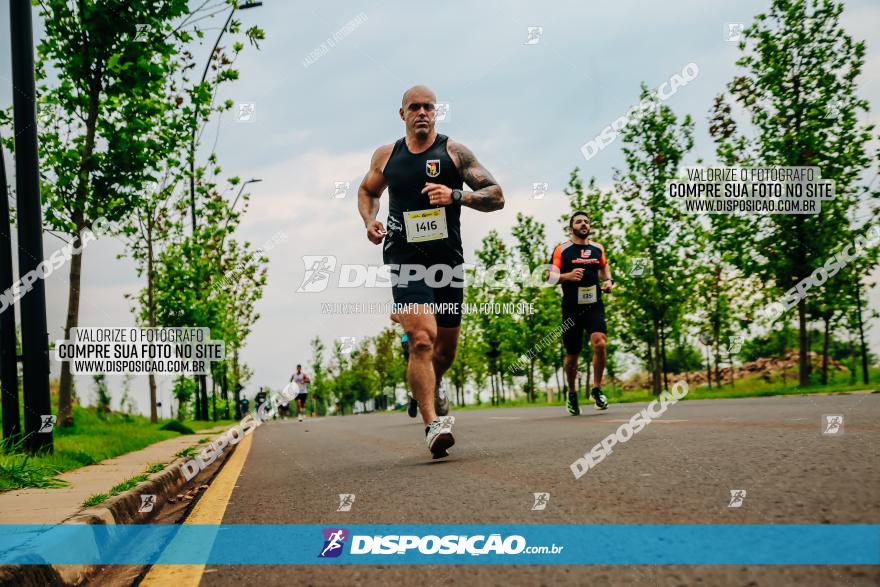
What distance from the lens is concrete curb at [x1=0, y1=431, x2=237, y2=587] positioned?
9.02 ft

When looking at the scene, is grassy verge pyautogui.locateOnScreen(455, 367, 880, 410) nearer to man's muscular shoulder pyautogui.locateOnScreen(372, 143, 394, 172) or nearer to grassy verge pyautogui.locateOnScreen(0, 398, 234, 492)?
man's muscular shoulder pyautogui.locateOnScreen(372, 143, 394, 172)

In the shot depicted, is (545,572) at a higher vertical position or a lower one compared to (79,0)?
lower

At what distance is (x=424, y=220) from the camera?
5820 millimetres

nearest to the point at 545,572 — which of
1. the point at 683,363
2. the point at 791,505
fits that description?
the point at 791,505

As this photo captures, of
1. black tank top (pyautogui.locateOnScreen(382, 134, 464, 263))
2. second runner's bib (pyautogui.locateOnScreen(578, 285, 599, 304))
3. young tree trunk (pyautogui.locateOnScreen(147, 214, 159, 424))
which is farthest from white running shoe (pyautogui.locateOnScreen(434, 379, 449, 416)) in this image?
young tree trunk (pyautogui.locateOnScreen(147, 214, 159, 424))

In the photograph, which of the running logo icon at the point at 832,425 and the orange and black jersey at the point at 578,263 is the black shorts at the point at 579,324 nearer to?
the orange and black jersey at the point at 578,263

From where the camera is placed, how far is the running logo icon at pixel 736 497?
2783mm

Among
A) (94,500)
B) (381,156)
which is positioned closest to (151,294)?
(381,156)

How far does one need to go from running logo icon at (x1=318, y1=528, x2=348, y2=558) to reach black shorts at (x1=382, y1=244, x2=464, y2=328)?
8.92ft

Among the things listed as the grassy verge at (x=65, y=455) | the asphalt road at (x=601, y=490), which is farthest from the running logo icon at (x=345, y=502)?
the grassy verge at (x=65, y=455)

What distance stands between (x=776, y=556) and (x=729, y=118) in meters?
21.0

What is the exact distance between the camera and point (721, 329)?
38719mm

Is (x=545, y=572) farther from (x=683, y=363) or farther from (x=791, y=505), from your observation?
(x=683, y=363)

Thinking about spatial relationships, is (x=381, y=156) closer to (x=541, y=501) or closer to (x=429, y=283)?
(x=429, y=283)
